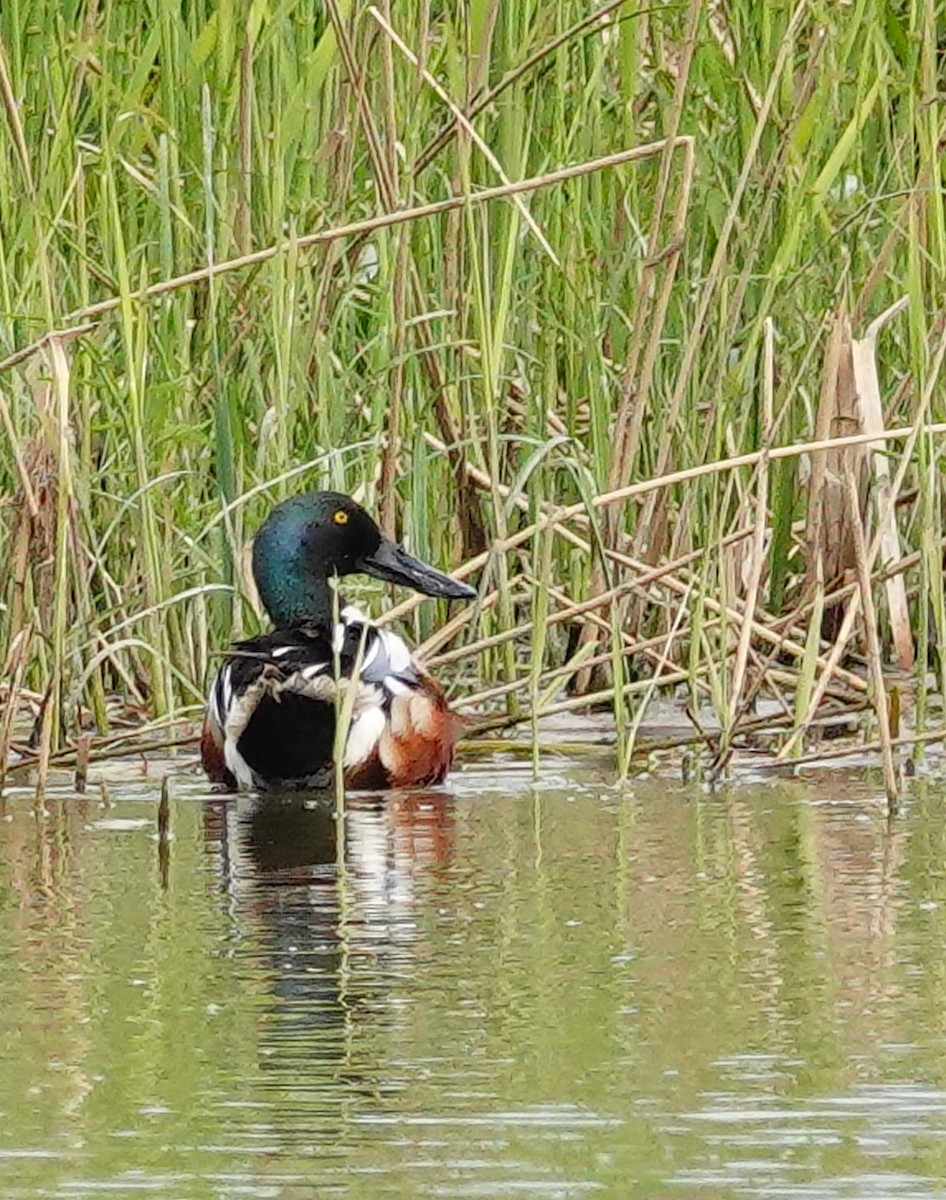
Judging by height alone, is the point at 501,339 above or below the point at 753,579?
above

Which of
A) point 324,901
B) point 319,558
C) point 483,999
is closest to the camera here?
point 483,999

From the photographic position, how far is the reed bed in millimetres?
5836

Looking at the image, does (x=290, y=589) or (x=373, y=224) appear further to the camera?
(x=290, y=589)

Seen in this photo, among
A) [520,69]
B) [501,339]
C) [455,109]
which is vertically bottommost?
[501,339]

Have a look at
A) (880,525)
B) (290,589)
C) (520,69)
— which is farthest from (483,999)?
(290,589)

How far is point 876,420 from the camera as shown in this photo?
6.32m

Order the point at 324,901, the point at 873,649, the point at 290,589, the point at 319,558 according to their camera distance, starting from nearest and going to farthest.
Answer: the point at 324,901 → the point at 873,649 → the point at 319,558 → the point at 290,589

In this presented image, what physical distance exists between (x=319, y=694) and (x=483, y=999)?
1971mm

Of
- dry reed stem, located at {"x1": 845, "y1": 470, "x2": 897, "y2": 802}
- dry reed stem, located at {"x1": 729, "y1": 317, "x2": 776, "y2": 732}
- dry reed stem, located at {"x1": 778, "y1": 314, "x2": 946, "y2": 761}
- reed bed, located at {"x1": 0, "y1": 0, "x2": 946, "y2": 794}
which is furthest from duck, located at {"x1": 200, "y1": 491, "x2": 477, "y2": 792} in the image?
dry reed stem, located at {"x1": 845, "y1": 470, "x2": 897, "y2": 802}

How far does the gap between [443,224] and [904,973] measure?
326 cm

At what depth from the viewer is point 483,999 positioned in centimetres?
364

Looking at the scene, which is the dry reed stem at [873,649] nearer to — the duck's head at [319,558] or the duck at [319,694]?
the duck at [319,694]

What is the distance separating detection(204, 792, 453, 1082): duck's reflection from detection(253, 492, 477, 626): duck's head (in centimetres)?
66

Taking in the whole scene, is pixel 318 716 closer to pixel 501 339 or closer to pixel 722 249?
pixel 501 339
